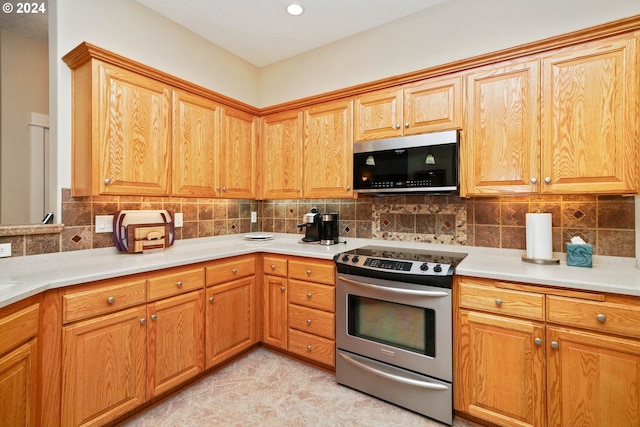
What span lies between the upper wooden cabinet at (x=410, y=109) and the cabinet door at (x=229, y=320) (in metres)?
1.59

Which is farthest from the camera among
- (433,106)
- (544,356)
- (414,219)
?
(414,219)

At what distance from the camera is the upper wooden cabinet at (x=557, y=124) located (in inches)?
63.2

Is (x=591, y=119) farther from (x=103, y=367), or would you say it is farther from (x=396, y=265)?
(x=103, y=367)

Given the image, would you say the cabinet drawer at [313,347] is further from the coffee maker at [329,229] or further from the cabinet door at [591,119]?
the cabinet door at [591,119]

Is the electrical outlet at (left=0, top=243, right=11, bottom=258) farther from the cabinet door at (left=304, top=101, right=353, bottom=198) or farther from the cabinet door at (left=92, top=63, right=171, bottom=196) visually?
the cabinet door at (left=304, top=101, right=353, bottom=198)

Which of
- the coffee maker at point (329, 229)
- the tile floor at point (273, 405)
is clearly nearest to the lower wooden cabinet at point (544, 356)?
the tile floor at point (273, 405)

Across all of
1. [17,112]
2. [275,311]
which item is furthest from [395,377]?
[17,112]

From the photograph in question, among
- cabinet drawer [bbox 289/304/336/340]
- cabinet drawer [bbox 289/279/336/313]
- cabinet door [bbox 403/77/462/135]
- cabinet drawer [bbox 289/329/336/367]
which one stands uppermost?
cabinet door [bbox 403/77/462/135]

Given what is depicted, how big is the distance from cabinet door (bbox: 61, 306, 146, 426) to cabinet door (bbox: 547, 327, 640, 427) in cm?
225

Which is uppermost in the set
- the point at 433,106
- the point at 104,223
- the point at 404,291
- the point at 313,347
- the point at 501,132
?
the point at 433,106

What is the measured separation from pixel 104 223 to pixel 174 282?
772mm

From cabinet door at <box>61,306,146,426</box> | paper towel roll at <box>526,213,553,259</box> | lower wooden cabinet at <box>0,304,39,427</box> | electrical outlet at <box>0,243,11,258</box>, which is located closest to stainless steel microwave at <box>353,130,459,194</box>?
paper towel roll at <box>526,213,553,259</box>

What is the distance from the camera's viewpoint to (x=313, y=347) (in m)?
2.31

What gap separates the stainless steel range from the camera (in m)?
1.75
